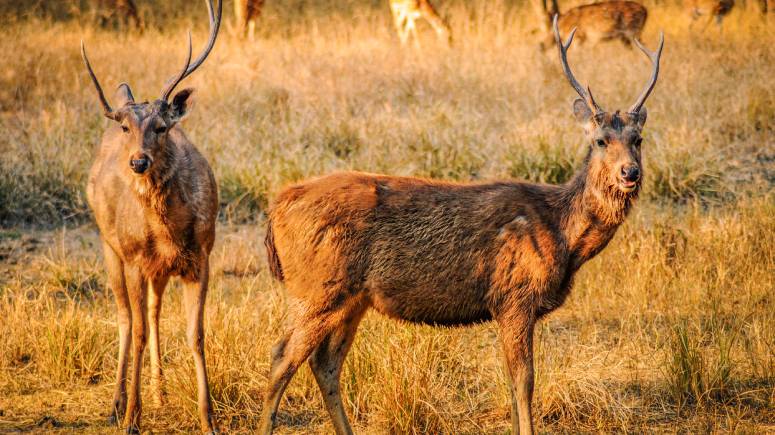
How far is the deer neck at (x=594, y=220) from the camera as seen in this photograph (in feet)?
20.0

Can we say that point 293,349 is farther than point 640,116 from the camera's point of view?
A: No

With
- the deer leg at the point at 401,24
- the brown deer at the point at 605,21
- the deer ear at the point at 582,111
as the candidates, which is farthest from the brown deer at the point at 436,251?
the deer leg at the point at 401,24

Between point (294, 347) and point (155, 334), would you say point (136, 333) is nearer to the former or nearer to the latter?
point (155, 334)

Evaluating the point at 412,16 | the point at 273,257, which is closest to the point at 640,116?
the point at 273,257

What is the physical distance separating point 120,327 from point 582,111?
3615mm

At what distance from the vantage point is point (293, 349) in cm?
593

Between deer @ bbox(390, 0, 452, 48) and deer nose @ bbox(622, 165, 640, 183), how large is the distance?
45.4ft

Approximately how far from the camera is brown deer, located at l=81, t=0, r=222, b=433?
6402 millimetres

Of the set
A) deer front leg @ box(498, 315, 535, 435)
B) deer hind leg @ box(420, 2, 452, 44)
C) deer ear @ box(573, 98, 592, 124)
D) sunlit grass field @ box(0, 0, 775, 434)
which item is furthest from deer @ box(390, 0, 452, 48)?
deer front leg @ box(498, 315, 535, 435)

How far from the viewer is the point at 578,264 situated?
6.15m

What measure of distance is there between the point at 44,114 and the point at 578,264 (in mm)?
9068

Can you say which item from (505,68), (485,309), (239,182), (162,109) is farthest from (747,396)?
(505,68)

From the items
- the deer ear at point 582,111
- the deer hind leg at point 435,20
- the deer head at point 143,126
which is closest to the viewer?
the deer head at point 143,126

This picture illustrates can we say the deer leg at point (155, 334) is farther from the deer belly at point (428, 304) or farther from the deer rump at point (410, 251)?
the deer belly at point (428, 304)
